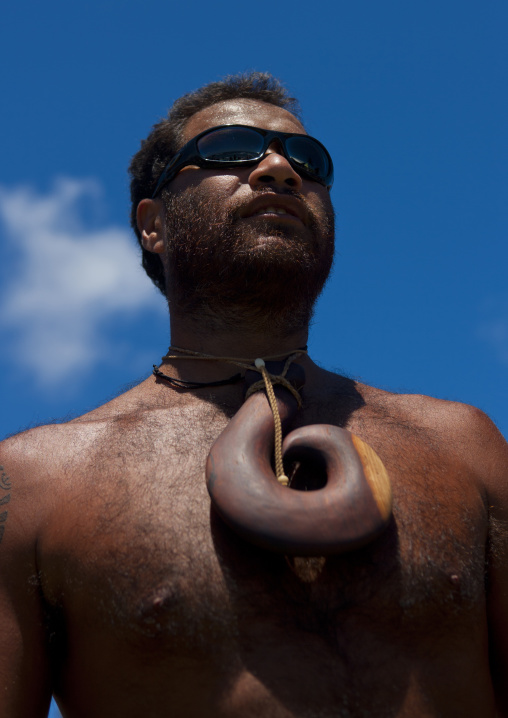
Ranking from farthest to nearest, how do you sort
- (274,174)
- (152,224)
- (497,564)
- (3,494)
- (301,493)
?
(152,224)
(274,174)
(497,564)
(3,494)
(301,493)

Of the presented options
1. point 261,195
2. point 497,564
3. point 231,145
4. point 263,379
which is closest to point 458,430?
point 497,564

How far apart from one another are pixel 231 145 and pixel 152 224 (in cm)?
78

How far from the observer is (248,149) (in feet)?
12.1

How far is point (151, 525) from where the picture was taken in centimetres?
255

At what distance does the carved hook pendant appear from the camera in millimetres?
2295

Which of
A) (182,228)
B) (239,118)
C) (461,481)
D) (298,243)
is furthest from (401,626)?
(239,118)

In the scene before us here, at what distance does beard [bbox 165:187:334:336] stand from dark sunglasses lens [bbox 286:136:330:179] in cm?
22

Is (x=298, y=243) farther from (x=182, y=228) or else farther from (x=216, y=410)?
(x=216, y=410)

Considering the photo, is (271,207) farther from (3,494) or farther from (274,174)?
(3,494)

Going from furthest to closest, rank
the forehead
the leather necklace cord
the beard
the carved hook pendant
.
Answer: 1. the forehead
2. the beard
3. the leather necklace cord
4. the carved hook pendant

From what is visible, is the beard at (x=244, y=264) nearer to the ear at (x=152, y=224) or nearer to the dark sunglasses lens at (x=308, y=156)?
the dark sunglasses lens at (x=308, y=156)

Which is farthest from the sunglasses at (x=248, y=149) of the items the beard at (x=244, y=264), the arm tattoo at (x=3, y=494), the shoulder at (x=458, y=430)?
the arm tattoo at (x=3, y=494)

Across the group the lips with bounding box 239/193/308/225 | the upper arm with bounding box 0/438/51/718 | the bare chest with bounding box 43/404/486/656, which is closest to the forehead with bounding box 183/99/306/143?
the lips with bounding box 239/193/308/225

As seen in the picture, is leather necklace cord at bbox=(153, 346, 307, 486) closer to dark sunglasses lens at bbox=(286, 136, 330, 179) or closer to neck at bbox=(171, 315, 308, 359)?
neck at bbox=(171, 315, 308, 359)
